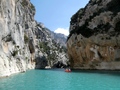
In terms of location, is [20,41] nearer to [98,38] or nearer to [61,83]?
[98,38]

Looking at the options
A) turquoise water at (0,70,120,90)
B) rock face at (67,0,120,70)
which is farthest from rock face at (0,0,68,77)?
rock face at (67,0,120,70)

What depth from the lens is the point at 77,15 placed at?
71188 millimetres

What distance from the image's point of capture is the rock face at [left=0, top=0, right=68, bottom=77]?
33750 millimetres

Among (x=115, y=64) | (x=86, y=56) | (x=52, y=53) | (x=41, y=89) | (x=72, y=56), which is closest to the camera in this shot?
(x=41, y=89)

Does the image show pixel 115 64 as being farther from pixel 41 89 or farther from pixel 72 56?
pixel 41 89

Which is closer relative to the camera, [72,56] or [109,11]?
[109,11]

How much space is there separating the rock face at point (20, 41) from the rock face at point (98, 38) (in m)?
16.7

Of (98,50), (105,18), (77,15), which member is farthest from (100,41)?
(77,15)

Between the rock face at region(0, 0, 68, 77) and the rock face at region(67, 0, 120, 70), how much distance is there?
1672cm

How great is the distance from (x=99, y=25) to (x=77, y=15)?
16603 millimetres

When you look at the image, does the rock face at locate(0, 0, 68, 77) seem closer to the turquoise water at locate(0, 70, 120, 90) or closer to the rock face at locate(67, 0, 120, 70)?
the turquoise water at locate(0, 70, 120, 90)

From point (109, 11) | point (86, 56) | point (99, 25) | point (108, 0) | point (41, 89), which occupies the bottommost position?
point (41, 89)

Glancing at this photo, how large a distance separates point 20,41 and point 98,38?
20.9 meters

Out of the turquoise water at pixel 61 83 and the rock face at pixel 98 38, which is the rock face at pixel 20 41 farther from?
the rock face at pixel 98 38
